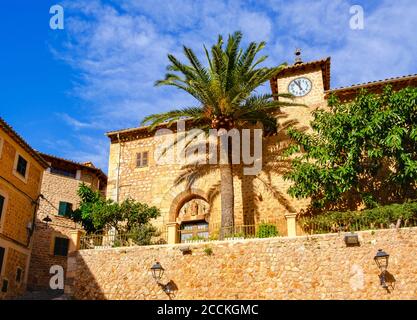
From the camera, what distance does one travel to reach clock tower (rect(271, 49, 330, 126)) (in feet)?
65.0

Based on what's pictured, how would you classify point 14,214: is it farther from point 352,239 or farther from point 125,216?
point 352,239

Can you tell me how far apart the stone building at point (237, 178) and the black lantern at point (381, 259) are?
473cm

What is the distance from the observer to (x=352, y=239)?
13148mm

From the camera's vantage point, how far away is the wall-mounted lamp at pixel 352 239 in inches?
517

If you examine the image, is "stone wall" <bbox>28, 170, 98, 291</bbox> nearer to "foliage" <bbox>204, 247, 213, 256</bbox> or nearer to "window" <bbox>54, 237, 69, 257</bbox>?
"window" <bbox>54, 237, 69, 257</bbox>

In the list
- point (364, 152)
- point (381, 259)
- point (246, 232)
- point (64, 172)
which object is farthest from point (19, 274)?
point (364, 152)

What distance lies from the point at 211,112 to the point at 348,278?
8615 millimetres

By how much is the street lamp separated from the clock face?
426 inches

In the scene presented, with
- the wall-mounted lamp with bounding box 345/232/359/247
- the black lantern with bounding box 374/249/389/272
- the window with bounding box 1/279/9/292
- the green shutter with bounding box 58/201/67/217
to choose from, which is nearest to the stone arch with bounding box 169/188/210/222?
the window with bounding box 1/279/9/292

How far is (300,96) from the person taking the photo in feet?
66.2

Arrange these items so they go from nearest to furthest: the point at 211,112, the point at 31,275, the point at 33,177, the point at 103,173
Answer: the point at 211,112 → the point at 33,177 → the point at 31,275 → the point at 103,173

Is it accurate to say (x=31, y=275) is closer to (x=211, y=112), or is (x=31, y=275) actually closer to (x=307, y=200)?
(x=211, y=112)

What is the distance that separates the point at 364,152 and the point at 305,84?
5.59m
